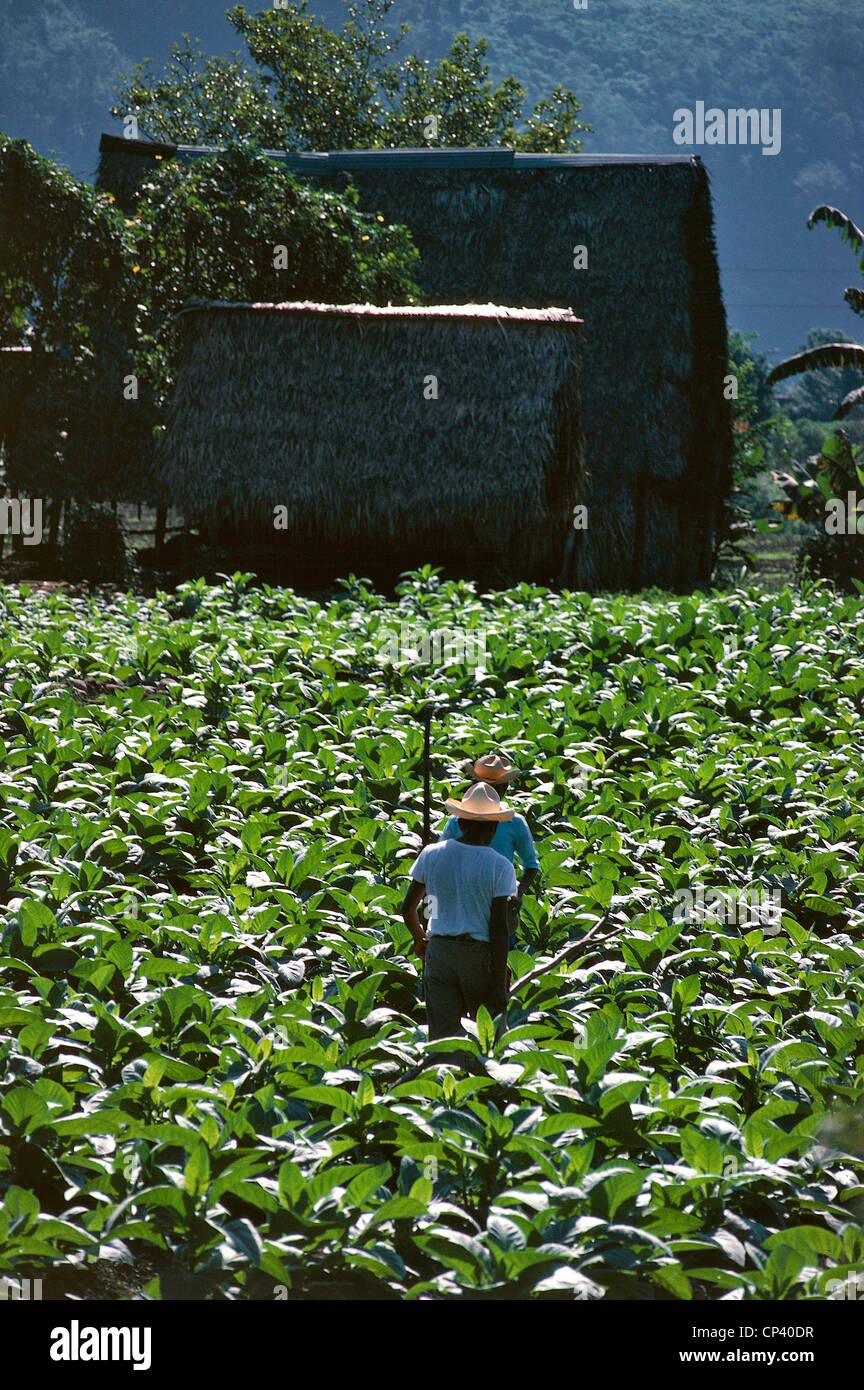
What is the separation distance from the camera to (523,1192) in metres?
3.55

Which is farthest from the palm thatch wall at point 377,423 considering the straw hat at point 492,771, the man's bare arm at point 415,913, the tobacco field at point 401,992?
the man's bare arm at point 415,913

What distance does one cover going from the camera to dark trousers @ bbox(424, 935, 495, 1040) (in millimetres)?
4641

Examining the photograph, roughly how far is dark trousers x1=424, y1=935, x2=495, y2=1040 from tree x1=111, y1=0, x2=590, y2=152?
1561 inches

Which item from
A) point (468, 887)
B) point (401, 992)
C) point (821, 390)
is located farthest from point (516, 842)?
point (821, 390)

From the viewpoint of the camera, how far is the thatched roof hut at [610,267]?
21.7 meters

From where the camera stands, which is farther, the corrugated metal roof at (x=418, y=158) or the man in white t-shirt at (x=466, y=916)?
the corrugated metal roof at (x=418, y=158)

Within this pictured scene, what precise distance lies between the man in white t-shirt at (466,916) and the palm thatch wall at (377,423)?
36.7 feet

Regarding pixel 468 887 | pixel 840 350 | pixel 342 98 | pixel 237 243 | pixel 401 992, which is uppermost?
pixel 342 98

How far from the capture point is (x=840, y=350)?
2036 cm

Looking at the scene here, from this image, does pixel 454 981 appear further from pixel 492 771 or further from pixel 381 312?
pixel 381 312

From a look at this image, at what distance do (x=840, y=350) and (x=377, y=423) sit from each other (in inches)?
341

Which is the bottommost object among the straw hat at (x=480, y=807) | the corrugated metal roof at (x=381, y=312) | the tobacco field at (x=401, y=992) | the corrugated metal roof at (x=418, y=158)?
the tobacco field at (x=401, y=992)

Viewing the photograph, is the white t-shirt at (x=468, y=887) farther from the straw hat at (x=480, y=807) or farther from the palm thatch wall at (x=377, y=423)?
the palm thatch wall at (x=377, y=423)
